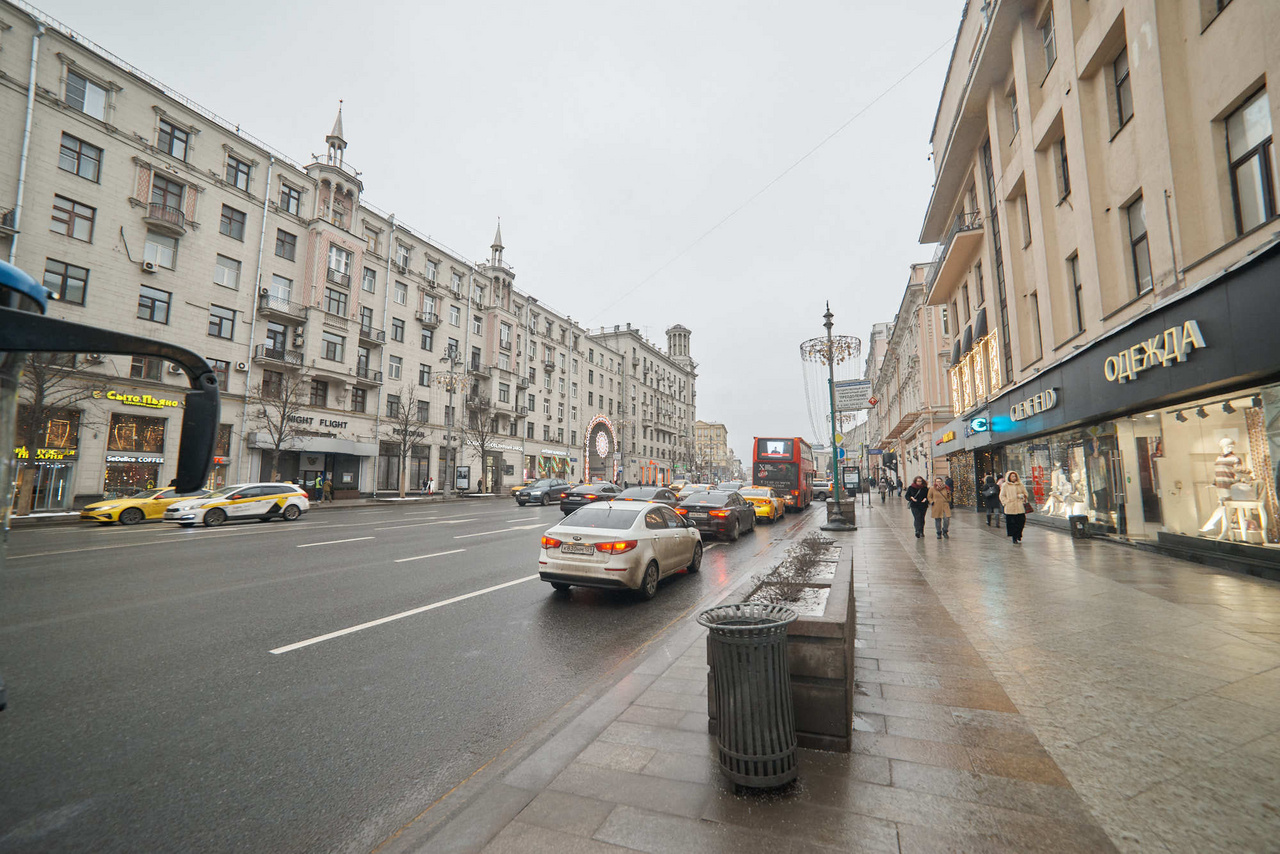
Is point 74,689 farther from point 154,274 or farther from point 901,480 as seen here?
point 901,480

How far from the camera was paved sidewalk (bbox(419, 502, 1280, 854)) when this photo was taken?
100 inches

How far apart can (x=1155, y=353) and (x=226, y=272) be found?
131 feet

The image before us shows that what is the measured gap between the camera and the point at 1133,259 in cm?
1148

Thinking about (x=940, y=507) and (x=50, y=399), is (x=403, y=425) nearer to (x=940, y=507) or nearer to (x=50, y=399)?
(x=50, y=399)

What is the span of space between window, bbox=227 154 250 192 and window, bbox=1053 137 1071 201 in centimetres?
3924

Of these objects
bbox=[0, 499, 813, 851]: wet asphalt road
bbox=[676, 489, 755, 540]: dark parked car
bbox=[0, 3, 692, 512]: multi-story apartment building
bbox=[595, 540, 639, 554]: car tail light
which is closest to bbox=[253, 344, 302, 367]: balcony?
bbox=[0, 3, 692, 512]: multi-story apartment building

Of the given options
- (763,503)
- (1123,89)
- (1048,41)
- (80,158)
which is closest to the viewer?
(1123,89)

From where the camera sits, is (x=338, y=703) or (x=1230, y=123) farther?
(x=1230, y=123)

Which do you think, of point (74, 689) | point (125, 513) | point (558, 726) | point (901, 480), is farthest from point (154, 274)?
point (901, 480)

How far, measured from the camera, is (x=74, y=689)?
453 cm

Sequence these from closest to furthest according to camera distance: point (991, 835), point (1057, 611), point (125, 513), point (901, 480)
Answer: point (991, 835) < point (1057, 611) < point (125, 513) < point (901, 480)

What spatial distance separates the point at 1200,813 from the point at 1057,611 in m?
4.71

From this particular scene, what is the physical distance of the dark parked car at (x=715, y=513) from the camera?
16.0m

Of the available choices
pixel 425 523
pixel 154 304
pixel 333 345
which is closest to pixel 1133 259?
pixel 425 523
